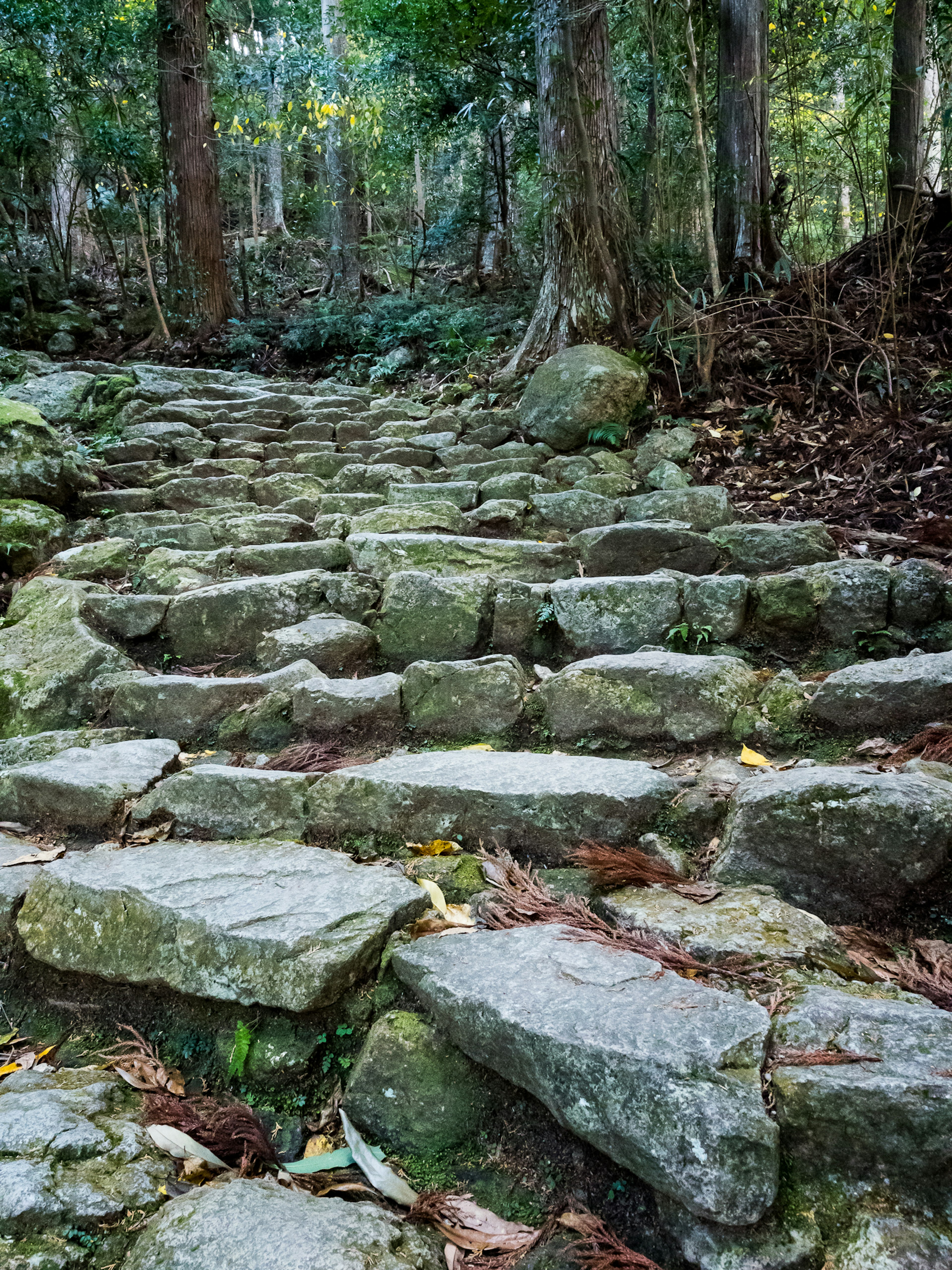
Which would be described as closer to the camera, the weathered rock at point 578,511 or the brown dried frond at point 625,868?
the brown dried frond at point 625,868

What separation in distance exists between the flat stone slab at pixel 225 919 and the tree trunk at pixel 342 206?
11179mm

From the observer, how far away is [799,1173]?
3.45 ft

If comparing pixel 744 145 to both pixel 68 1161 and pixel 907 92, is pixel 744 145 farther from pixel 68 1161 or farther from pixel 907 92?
pixel 68 1161

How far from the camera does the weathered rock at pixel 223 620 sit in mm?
2871

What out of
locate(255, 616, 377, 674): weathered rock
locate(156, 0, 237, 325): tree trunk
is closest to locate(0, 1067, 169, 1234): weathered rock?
locate(255, 616, 377, 674): weathered rock

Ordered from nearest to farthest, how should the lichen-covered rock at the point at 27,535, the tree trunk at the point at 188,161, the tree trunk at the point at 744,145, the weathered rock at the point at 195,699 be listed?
the weathered rock at the point at 195,699 < the lichen-covered rock at the point at 27,535 < the tree trunk at the point at 744,145 < the tree trunk at the point at 188,161

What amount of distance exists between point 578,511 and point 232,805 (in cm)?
226

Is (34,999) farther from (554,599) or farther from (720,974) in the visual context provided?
(554,599)

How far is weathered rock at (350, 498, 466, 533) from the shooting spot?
359 centimetres

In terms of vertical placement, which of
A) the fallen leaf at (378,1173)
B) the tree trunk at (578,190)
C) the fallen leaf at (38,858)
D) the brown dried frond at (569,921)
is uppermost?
the tree trunk at (578,190)

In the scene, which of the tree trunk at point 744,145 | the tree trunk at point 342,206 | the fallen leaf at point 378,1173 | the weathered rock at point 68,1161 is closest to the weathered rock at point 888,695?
the fallen leaf at point 378,1173

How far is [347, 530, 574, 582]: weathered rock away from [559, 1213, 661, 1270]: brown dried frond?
225cm

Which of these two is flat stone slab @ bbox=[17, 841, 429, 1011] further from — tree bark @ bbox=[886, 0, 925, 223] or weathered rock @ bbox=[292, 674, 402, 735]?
tree bark @ bbox=[886, 0, 925, 223]

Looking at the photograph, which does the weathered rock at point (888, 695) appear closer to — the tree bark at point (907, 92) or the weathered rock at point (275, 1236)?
the weathered rock at point (275, 1236)
